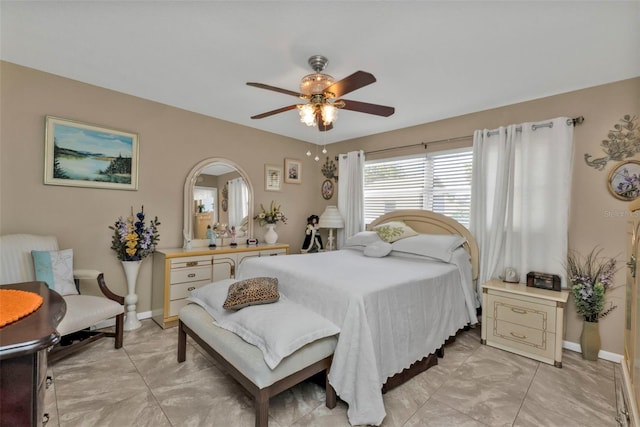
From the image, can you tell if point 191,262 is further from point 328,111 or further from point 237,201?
point 328,111

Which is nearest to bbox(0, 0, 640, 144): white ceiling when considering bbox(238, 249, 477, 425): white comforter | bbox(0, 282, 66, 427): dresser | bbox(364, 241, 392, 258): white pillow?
bbox(364, 241, 392, 258): white pillow

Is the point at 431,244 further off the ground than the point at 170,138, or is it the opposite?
the point at 170,138

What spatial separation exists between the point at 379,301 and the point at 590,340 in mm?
2171

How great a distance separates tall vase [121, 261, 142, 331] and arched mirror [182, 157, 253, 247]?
2.10 ft

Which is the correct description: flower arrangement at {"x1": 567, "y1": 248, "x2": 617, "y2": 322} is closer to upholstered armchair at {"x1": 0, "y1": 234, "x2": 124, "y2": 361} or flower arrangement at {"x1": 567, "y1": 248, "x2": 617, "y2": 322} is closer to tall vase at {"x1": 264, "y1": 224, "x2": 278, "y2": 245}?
tall vase at {"x1": 264, "y1": 224, "x2": 278, "y2": 245}

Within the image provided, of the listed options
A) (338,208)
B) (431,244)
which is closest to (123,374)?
(431,244)

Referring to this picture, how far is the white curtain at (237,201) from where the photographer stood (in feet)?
13.3

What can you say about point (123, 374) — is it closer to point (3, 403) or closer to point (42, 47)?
point (3, 403)

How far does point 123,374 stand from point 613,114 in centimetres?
476

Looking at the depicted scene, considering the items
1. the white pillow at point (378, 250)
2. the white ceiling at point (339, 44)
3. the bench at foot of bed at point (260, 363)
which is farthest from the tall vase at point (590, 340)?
the bench at foot of bed at point (260, 363)

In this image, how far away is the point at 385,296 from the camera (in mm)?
2000

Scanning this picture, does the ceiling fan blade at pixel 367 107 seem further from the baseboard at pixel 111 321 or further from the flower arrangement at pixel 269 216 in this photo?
the baseboard at pixel 111 321

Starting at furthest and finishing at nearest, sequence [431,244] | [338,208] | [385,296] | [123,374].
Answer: [338,208] → [431,244] → [123,374] → [385,296]

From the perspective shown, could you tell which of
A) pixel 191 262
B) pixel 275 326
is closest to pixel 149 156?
pixel 191 262
